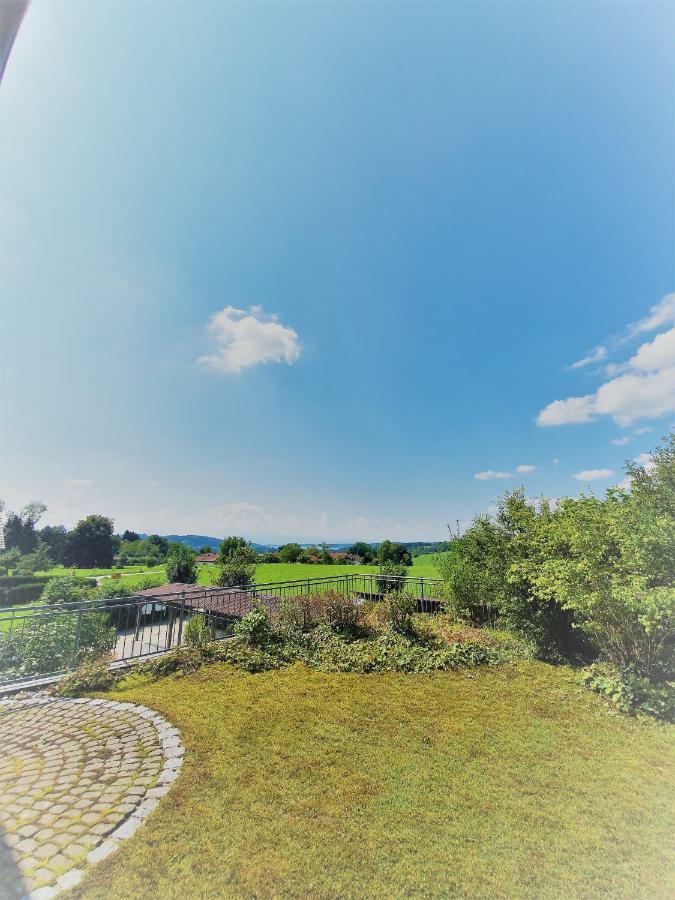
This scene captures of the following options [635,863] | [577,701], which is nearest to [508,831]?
[635,863]

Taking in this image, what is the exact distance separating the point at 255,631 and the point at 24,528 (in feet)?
201

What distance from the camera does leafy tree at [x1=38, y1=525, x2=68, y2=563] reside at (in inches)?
2159

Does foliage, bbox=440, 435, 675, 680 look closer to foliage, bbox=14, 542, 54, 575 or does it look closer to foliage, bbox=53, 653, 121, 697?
foliage, bbox=53, 653, 121, 697

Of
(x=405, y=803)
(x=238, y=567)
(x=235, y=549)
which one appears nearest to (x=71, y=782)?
(x=405, y=803)

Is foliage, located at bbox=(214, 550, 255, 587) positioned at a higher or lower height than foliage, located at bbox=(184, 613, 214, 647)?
higher

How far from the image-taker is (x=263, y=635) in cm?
727

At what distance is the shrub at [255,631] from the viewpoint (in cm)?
721

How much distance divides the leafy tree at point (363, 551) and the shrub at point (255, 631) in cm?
4960

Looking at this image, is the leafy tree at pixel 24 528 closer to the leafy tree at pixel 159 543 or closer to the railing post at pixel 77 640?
the leafy tree at pixel 159 543

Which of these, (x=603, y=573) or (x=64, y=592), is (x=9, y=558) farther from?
(x=603, y=573)

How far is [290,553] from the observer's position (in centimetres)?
5322

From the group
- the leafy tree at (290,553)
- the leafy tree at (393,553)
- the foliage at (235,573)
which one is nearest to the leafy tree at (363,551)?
the leafy tree at (393,553)

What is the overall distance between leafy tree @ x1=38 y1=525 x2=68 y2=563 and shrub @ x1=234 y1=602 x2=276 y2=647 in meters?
61.9

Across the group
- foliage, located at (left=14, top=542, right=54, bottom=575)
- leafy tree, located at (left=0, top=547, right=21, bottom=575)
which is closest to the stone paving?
foliage, located at (left=14, top=542, right=54, bottom=575)
